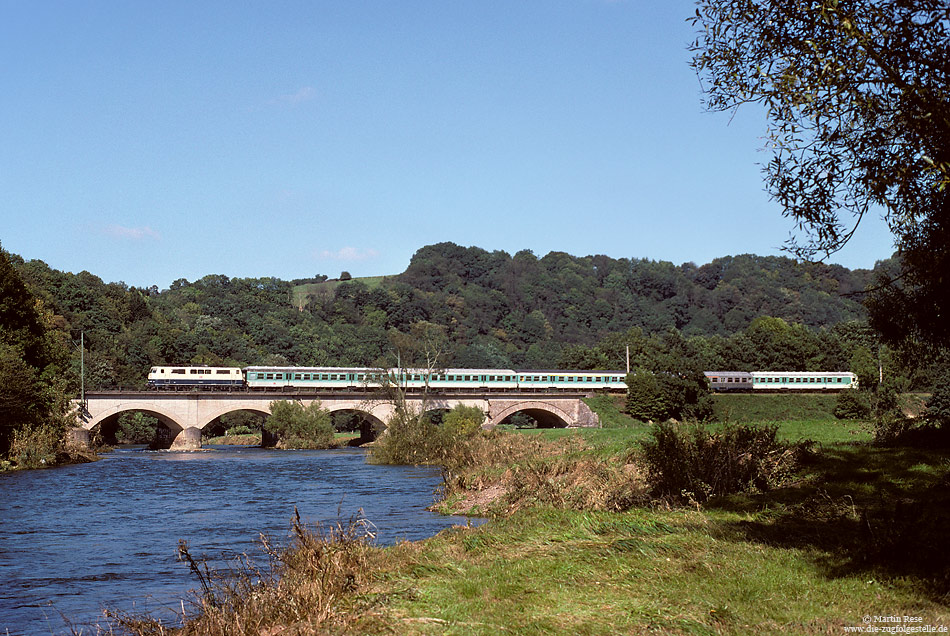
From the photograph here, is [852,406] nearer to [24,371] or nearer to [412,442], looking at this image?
[412,442]

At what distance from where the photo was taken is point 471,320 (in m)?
169

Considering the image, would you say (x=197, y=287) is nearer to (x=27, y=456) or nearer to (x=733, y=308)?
(x=733, y=308)

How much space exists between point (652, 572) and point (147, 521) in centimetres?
1807

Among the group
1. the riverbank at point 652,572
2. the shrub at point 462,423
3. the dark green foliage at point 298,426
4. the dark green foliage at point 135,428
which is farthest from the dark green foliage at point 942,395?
the dark green foliage at point 135,428

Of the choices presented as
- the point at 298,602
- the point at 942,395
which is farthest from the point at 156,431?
the point at 298,602

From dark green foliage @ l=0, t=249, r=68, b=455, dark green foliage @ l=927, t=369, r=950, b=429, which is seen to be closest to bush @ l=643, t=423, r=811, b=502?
dark green foliage @ l=927, t=369, r=950, b=429

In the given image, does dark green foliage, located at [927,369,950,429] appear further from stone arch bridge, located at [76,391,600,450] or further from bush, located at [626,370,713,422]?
stone arch bridge, located at [76,391,600,450]

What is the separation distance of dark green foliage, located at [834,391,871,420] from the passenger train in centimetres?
852

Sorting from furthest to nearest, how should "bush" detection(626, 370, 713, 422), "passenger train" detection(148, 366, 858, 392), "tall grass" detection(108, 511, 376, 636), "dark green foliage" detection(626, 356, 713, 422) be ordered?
1. "passenger train" detection(148, 366, 858, 392)
2. "dark green foliage" detection(626, 356, 713, 422)
3. "bush" detection(626, 370, 713, 422)
4. "tall grass" detection(108, 511, 376, 636)

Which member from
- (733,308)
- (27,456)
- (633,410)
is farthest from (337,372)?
(733,308)

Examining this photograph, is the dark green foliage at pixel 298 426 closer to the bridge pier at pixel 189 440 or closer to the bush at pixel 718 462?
the bridge pier at pixel 189 440

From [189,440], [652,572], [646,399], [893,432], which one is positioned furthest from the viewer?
[189,440]

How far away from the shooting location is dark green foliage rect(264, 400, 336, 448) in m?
71.8

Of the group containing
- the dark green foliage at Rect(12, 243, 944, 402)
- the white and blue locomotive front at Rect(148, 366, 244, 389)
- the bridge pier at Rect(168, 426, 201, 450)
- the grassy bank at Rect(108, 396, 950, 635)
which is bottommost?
the bridge pier at Rect(168, 426, 201, 450)
